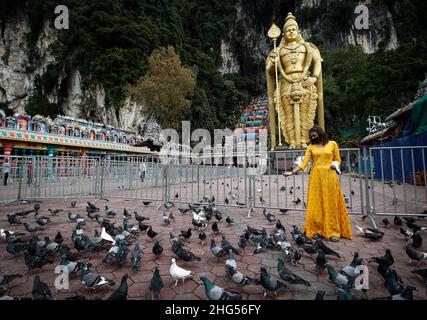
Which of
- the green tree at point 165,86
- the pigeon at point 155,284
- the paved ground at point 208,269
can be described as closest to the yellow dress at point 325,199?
the paved ground at point 208,269

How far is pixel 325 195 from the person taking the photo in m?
3.16

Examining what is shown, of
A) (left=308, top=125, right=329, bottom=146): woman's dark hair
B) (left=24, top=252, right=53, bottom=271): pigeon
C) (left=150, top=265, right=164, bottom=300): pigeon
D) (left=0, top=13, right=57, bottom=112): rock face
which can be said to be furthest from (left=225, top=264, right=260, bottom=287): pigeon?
(left=0, top=13, right=57, bottom=112): rock face

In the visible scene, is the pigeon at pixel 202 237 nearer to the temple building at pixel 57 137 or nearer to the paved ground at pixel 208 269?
the paved ground at pixel 208 269

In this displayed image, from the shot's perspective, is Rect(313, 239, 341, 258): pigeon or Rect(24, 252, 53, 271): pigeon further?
Rect(313, 239, 341, 258): pigeon

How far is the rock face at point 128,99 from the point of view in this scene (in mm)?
27094

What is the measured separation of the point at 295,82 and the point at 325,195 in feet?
40.8

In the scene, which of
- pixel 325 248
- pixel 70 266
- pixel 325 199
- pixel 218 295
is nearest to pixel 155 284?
pixel 218 295

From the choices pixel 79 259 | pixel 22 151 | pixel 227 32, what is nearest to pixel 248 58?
pixel 227 32

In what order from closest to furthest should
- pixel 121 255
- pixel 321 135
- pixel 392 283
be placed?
pixel 392 283 → pixel 121 255 → pixel 321 135

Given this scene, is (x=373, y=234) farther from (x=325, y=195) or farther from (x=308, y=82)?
(x=308, y=82)

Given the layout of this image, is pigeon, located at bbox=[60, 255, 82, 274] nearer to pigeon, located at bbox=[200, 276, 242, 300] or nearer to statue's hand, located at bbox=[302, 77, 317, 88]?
pigeon, located at bbox=[200, 276, 242, 300]

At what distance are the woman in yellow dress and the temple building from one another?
16690 millimetres

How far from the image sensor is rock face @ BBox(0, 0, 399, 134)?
27094 mm

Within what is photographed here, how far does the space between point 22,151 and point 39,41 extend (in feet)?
90.0
